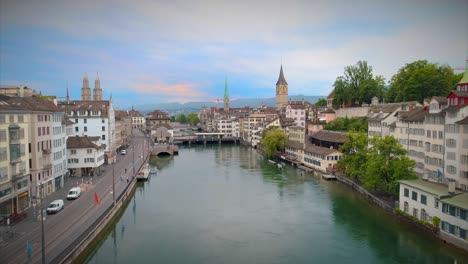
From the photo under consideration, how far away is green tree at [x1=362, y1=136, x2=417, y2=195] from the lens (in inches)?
1289

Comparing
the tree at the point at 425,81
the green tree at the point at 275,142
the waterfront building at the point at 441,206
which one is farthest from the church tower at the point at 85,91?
the waterfront building at the point at 441,206

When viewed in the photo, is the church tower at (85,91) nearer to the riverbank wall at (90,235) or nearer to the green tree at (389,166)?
the riverbank wall at (90,235)

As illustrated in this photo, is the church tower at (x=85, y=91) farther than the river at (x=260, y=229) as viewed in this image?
Yes

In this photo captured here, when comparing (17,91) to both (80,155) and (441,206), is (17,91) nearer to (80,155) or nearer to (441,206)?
(80,155)

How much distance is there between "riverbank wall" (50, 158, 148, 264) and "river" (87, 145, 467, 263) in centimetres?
76

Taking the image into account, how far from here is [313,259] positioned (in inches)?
966

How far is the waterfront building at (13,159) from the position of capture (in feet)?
86.3

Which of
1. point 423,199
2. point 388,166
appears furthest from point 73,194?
point 423,199

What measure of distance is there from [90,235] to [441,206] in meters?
23.7

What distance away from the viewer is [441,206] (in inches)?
1020

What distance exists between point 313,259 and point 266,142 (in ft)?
159

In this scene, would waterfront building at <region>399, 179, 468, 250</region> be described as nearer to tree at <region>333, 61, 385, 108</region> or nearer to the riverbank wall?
the riverbank wall

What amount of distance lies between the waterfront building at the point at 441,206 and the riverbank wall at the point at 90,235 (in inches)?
929

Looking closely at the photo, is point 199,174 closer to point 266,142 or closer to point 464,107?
point 266,142
